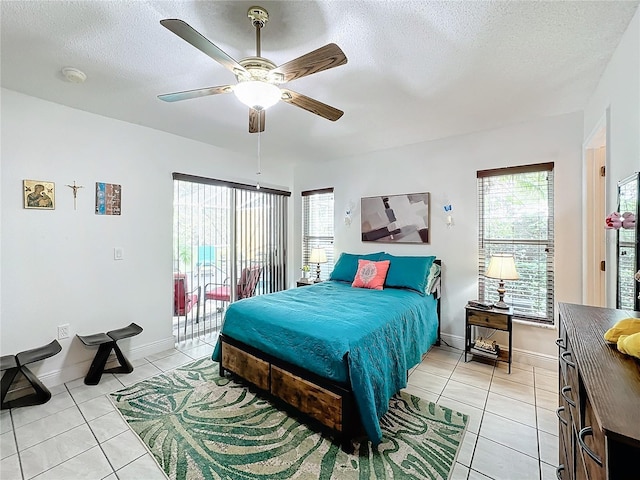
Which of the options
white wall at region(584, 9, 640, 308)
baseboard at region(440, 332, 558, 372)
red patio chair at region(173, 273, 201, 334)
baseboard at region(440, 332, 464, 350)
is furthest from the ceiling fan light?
baseboard at region(440, 332, 558, 372)

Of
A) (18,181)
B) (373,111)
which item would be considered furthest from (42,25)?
(373,111)

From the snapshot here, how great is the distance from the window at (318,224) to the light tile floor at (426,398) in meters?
2.23

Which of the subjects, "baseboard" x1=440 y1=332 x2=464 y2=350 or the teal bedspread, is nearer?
the teal bedspread

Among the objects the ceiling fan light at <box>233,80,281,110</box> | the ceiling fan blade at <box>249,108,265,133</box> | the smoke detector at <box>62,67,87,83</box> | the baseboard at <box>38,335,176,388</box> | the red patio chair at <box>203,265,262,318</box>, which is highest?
the smoke detector at <box>62,67,87,83</box>

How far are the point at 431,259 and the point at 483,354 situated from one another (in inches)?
43.6

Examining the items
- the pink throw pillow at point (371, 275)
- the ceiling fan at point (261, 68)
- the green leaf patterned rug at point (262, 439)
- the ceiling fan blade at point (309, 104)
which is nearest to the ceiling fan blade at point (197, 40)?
the ceiling fan at point (261, 68)

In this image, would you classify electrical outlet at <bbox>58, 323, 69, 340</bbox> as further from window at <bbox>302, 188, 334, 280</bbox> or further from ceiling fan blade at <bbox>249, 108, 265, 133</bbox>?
window at <bbox>302, 188, 334, 280</bbox>

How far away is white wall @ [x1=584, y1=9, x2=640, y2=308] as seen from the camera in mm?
1533

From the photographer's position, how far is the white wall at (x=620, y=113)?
1.53m

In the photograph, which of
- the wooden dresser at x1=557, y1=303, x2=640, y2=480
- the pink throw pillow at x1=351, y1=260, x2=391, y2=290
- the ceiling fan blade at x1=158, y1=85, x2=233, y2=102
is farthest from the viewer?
the pink throw pillow at x1=351, y1=260, x2=391, y2=290

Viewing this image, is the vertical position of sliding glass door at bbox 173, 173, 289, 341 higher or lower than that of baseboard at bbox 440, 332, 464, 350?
higher

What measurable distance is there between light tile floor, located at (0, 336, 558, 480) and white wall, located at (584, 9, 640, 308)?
3.42ft

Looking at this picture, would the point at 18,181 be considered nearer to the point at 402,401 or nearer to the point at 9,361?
the point at 9,361

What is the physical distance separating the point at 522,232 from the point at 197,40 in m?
3.33
